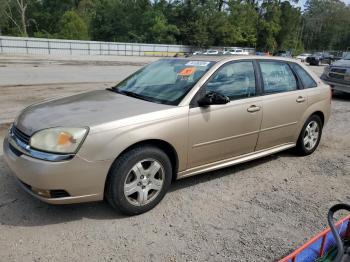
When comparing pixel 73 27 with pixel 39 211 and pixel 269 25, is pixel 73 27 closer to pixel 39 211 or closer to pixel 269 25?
pixel 269 25

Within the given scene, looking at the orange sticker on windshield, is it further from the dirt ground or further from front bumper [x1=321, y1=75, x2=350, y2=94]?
front bumper [x1=321, y1=75, x2=350, y2=94]

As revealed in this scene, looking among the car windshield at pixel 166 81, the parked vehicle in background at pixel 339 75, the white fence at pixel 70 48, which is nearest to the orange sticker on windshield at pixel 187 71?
the car windshield at pixel 166 81

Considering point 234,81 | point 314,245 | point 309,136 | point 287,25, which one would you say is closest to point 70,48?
point 309,136

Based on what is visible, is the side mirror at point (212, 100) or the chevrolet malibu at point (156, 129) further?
the side mirror at point (212, 100)

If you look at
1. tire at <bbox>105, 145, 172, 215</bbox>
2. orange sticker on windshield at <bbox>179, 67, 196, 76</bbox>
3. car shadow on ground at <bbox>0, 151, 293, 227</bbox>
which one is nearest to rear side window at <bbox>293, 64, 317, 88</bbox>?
orange sticker on windshield at <bbox>179, 67, 196, 76</bbox>

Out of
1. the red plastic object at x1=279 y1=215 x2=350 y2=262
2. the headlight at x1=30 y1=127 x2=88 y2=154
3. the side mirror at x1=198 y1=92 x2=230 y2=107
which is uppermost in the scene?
the side mirror at x1=198 y1=92 x2=230 y2=107

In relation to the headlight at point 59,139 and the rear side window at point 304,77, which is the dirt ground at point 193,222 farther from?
the rear side window at point 304,77

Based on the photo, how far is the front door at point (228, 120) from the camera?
3682 mm

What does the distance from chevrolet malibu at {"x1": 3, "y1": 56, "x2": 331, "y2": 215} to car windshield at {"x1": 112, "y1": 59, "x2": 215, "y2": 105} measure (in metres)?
0.01

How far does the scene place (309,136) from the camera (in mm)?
5293

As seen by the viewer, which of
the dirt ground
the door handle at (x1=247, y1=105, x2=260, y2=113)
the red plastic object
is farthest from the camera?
the door handle at (x1=247, y1=105, x2=260, y2=113)

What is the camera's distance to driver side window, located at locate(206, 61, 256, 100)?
3920 millimetres

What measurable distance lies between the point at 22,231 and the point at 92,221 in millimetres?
613

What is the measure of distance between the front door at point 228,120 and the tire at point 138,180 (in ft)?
1.36
